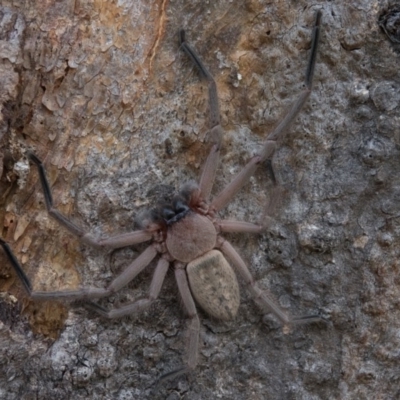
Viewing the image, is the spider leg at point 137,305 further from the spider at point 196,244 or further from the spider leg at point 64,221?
the spider leg at point 64,221

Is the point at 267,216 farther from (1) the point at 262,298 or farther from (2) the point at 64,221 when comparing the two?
(2) the point at 64,221

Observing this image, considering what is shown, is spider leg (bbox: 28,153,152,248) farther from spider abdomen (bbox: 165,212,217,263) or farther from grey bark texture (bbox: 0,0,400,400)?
spider abdomen (bbox: 165,212,217,263)

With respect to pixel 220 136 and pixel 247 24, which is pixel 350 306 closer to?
pixel 220 136

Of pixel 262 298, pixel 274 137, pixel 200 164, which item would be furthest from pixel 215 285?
pixel 274 137

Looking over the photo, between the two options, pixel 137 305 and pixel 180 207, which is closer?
pixel 137 305

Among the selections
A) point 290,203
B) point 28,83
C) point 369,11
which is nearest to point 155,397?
point 290,203

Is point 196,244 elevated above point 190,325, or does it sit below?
above
